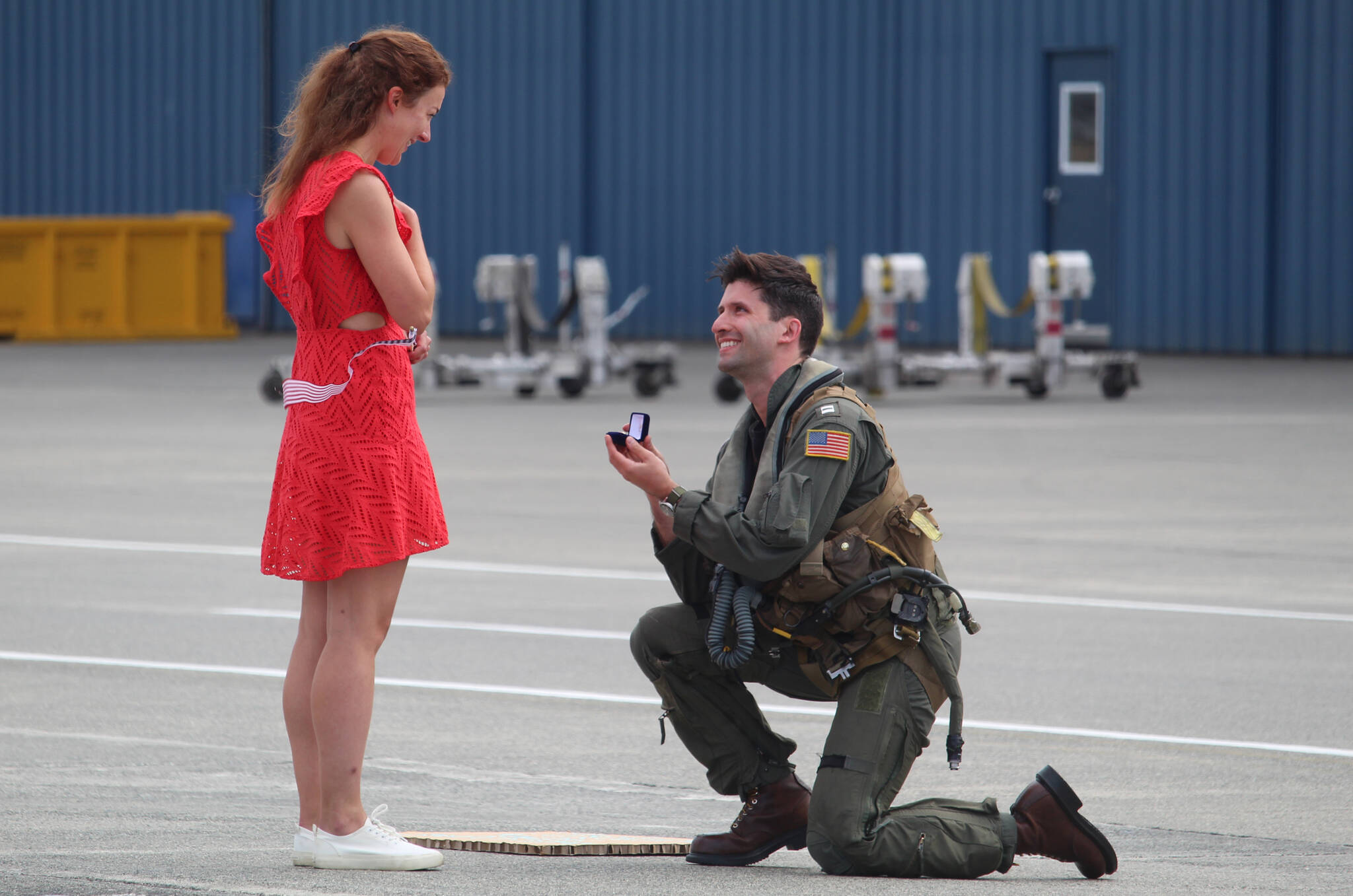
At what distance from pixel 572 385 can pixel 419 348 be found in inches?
698

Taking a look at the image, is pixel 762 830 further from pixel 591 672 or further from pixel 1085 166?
pixel 1085 166

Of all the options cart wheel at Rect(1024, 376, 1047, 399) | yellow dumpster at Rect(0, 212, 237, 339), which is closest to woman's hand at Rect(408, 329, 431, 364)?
cart wheel at Rect(1024, 376, 1047, 399)

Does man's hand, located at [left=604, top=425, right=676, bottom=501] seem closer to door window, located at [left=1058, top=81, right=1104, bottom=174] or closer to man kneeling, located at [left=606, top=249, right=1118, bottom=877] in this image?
man kneeling, located at [left=606, top=249, right=1118, bottom=877]

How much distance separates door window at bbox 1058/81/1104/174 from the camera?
30.7 metres

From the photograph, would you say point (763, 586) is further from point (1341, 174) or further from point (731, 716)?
point (1341, 174)

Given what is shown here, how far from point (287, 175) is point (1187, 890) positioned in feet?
8.64

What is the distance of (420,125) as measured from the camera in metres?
4.80

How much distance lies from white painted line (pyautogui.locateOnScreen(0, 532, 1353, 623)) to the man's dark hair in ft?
15.3

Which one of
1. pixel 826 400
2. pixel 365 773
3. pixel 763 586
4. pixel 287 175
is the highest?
pixel 287 175

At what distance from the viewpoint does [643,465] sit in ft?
16.0

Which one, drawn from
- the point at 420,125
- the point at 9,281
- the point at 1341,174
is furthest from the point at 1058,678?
the point at 9,281

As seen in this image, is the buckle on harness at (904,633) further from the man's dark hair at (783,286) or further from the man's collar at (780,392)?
the man's dark hair at (783,286)

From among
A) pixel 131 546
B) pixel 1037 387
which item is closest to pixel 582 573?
pixel 131 546

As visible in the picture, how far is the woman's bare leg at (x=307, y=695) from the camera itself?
4832mm
